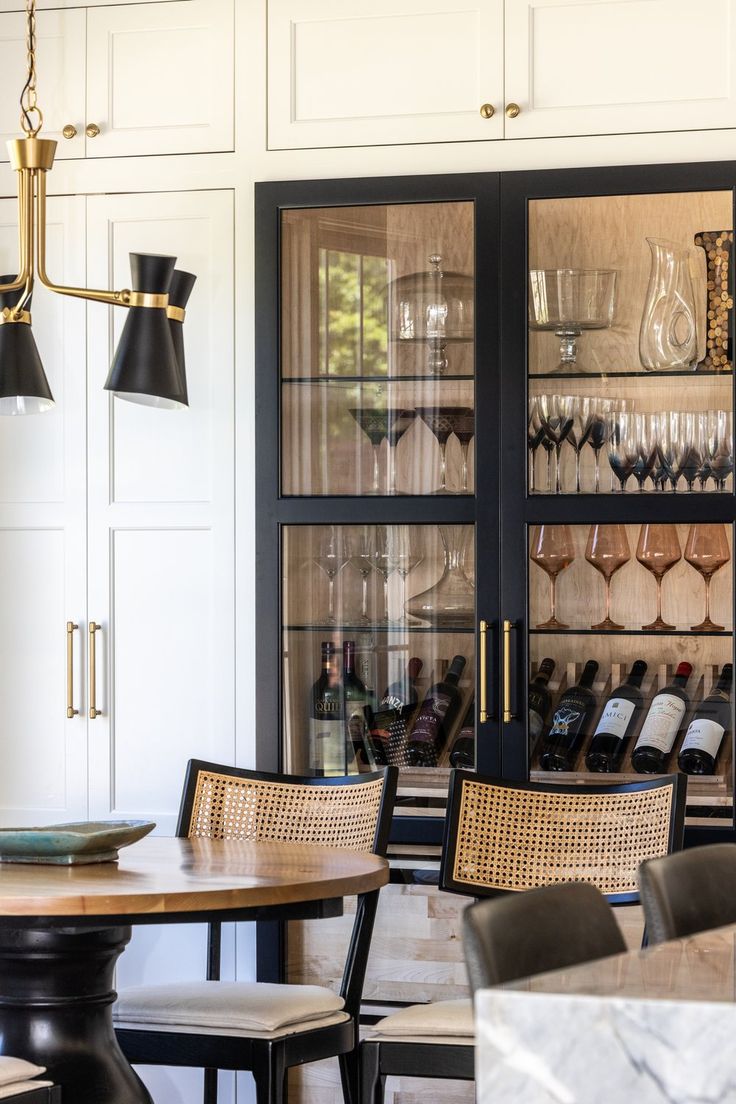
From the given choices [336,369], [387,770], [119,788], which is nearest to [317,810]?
[387,770]

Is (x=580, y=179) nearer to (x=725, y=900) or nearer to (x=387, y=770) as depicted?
(x=387, y=770)

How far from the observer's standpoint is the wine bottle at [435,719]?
3092 millimetres

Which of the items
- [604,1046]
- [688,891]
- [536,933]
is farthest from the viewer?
[688,891]

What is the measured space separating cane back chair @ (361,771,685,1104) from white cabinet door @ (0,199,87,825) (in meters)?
1.06

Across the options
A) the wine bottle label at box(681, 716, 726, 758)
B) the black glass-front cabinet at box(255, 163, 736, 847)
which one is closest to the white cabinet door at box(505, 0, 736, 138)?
the black glass-front cabinet at box(255, 163, 736, 847)

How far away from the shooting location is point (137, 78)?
3283 mm

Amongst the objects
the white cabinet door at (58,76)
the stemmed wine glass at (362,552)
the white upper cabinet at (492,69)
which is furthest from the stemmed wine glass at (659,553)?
the white cabinet door at (58,76)

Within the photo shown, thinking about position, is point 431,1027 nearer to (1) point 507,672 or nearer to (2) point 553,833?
(2) point 553,833

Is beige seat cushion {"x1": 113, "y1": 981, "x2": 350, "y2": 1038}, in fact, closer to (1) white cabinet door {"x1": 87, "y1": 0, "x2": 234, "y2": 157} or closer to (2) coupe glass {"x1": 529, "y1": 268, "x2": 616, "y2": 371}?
(2) coupe glass {"x1": 529, "y1": 268, "x2": 616, "y2": 371}

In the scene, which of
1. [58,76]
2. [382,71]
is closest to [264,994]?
[382,71]

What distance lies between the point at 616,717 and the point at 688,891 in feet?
5.16

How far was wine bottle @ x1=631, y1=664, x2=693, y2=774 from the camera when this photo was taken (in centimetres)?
301

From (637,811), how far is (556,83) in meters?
1.65

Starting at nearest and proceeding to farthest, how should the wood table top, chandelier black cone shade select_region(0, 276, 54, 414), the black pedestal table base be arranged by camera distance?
the wood table top → the black pedestal table base → chandelier black cone shade select_region(0, 276, 54, 414)
